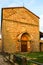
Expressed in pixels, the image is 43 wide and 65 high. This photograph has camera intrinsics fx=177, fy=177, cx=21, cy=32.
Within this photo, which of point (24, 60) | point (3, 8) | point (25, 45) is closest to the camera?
point (24, 60)

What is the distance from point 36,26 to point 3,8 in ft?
24.5

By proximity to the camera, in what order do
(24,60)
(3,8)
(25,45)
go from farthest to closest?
(25,45) → (3,8) → (24,60)

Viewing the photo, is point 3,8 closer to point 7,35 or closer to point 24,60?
point 7,35

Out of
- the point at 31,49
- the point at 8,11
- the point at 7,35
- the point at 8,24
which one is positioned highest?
the point at 8,11

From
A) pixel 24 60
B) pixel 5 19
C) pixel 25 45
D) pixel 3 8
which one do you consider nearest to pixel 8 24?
pixel 5 19

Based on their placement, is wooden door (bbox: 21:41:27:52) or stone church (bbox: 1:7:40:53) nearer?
stone church (bbox: 1:7:40:53)

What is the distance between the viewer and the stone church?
28702 mm

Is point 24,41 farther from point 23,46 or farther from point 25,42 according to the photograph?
point 23,46

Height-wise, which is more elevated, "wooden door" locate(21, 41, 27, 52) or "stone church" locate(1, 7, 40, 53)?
"stone church" locate(1, 7, 40, 53)

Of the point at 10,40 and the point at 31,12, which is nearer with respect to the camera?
the point at 10,40

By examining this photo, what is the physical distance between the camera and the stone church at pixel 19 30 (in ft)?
94.2

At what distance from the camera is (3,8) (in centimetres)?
2864

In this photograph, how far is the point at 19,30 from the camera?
30203mm

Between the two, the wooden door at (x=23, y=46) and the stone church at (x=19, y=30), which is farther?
the wooden door at (x=23, y=46)
